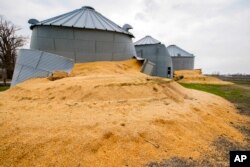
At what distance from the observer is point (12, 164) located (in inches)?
218

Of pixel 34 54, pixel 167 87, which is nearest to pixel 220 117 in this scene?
pixel 167 87

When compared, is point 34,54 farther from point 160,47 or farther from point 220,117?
point 160,47

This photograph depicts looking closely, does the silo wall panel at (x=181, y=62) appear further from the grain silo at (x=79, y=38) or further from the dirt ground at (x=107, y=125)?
the dirt ground at (x=107, y=125)

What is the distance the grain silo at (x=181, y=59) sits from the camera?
141 ft

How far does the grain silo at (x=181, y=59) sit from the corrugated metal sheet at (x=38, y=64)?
→ 103 ft

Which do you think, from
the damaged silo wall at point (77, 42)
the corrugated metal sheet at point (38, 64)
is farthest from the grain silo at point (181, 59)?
the corrugated metal sheet at point (38, 64)

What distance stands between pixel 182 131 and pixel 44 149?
4.00 metres

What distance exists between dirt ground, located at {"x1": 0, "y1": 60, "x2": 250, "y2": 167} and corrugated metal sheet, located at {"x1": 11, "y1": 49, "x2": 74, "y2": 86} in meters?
1.79

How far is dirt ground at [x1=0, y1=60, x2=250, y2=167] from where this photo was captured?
5.91 m

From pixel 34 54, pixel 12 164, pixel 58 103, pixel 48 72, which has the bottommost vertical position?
pixel 12 164

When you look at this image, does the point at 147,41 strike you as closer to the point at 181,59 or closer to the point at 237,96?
the point at 237,96

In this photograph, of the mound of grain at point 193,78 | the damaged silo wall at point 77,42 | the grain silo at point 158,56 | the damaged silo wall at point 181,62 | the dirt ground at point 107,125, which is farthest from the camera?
the damaged silo wall at point 181,62

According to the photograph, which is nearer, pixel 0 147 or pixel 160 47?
pixel 0 147

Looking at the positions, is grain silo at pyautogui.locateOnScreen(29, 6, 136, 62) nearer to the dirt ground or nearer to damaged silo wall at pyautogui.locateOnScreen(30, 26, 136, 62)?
damaged silo wall at pyautogui.locateOnScreen(30, 26, 136, 62)
